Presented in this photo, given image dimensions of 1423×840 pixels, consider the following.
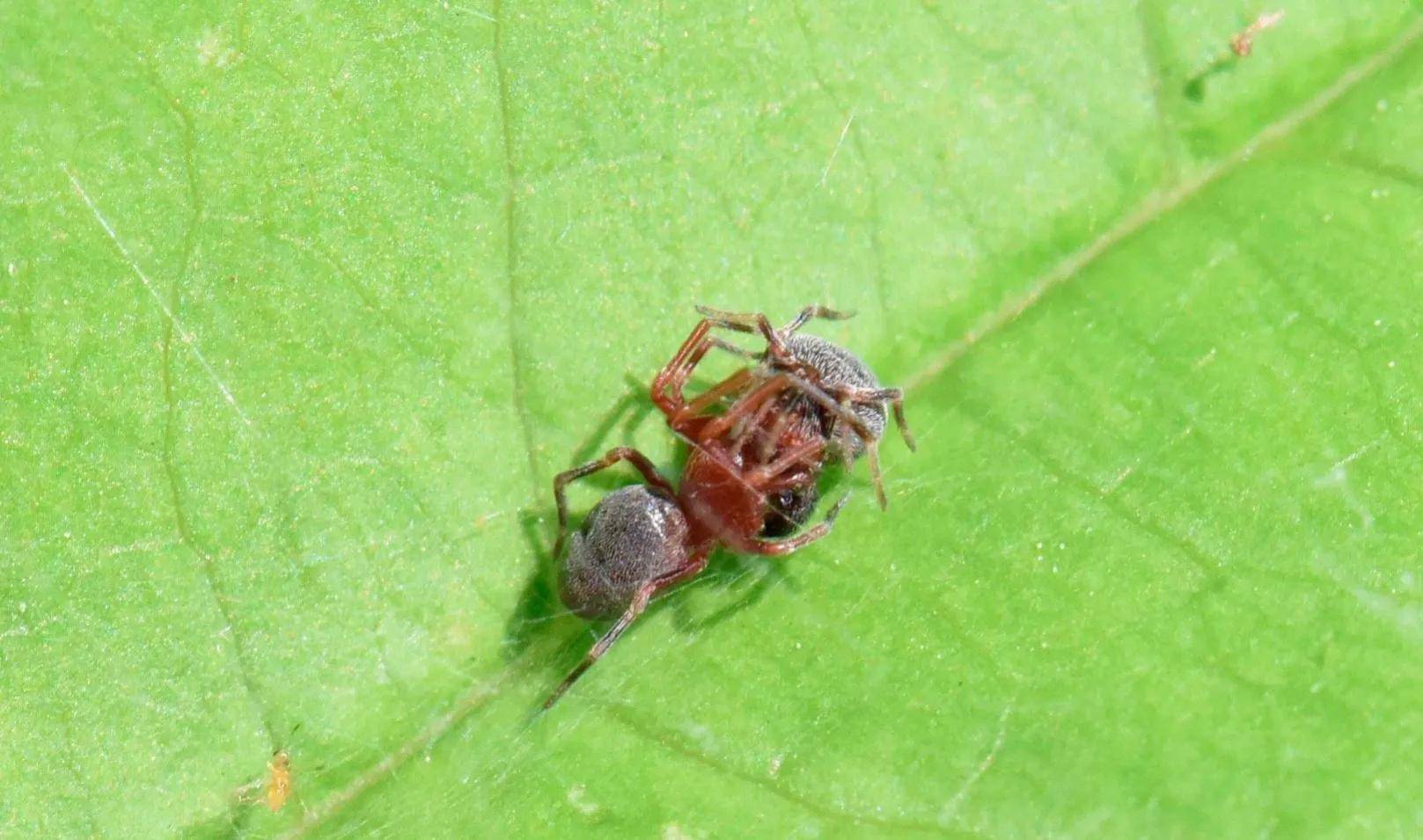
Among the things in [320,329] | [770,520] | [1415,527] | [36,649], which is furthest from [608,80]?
[1415,527]

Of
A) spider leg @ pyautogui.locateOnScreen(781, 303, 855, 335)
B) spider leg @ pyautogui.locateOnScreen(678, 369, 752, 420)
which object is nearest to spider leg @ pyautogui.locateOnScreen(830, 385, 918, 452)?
spider leg @ pyautogui.locateOnScreen(781, 303, 855, 335)

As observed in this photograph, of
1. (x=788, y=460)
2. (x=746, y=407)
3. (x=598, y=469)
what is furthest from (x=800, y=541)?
(x=598, y=469)

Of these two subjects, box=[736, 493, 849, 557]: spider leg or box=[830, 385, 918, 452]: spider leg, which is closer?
box=[830, 385, 918, 452]: spider leg

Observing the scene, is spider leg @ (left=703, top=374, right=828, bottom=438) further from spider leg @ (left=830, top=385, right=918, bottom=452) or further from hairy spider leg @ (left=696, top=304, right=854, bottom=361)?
spider leg @ (left=830, top=385, right=918, bottom=452)

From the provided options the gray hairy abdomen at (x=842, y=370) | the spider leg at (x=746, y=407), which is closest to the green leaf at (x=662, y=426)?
the gray hairy abdomen at (x=842, y=370)

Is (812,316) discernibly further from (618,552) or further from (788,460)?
(618,552)

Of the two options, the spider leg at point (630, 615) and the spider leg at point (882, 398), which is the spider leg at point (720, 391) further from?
the spider leg at point (630, 615)
